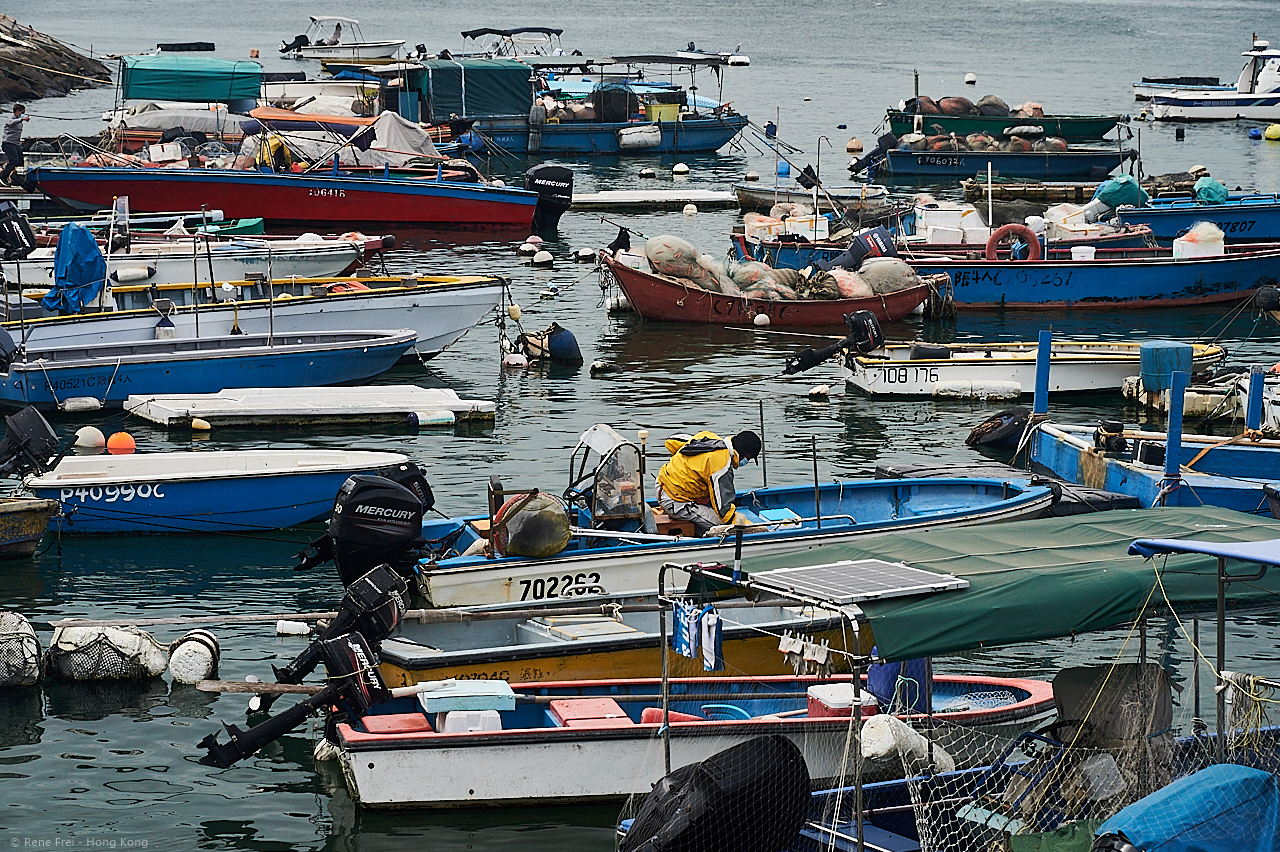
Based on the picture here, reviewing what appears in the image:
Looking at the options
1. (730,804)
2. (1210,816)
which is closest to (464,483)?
(730,804)

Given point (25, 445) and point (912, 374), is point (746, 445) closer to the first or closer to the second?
point (25, 445)

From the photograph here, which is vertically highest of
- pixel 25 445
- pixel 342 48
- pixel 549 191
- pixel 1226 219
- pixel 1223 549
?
pixel 342 48

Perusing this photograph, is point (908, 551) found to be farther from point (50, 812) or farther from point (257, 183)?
point (257, 183)

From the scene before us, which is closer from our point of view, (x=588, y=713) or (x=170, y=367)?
(x=588, y=713)

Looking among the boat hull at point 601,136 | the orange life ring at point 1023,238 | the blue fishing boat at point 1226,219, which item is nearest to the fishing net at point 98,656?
the orange life ring at point 1023,238

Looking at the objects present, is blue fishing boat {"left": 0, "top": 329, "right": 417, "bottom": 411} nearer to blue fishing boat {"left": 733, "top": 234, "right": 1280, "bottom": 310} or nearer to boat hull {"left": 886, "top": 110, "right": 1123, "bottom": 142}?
blue fishing boat {"left": 733, "top": 234, "right": 1280, "bottom": 310}

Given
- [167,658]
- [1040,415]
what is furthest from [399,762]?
[1040,415]

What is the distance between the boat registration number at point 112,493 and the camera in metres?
16.9

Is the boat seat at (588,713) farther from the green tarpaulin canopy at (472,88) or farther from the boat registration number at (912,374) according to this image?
the green tarpaulin canopy at (472,88)

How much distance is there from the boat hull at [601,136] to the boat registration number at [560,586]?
130 feet

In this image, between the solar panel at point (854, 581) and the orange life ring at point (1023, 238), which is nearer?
the solar panel at point (854, 581)

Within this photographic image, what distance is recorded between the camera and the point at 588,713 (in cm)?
1120

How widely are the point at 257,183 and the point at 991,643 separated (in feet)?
99.0

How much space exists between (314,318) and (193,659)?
1172 cm
